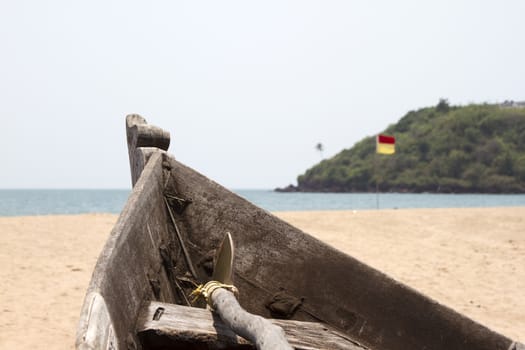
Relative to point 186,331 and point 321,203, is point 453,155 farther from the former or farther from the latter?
point 186,331

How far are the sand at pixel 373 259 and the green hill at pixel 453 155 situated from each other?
2051 inches

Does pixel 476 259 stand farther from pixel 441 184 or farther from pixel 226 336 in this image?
pixel 441 184

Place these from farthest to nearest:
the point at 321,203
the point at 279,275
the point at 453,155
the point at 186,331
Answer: the point at 453,155, the point at 321,203, the point at 279,275, the point at 186,331

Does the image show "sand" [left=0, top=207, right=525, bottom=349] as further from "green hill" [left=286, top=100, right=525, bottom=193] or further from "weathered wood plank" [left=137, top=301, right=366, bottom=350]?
"green hill" [left=286, top=100, right=525, bottom=193]

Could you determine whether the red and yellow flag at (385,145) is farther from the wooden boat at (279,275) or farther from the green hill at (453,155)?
the green hill at (453,155)

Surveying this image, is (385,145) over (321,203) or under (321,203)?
over

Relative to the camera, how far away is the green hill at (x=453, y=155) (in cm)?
7188

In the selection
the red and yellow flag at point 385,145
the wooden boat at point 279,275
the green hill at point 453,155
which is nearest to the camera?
the wooden boat at point 279,275

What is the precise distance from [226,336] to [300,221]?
12.9 metres

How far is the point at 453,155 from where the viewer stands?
73.0 meters

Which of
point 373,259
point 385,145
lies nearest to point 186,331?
point 373,259

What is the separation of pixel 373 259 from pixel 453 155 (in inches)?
2650

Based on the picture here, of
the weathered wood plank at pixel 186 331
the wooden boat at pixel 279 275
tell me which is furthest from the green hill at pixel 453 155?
the weathered wood plank at pixel 186 331

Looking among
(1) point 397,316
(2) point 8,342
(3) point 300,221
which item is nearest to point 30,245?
(2) point 8,342
